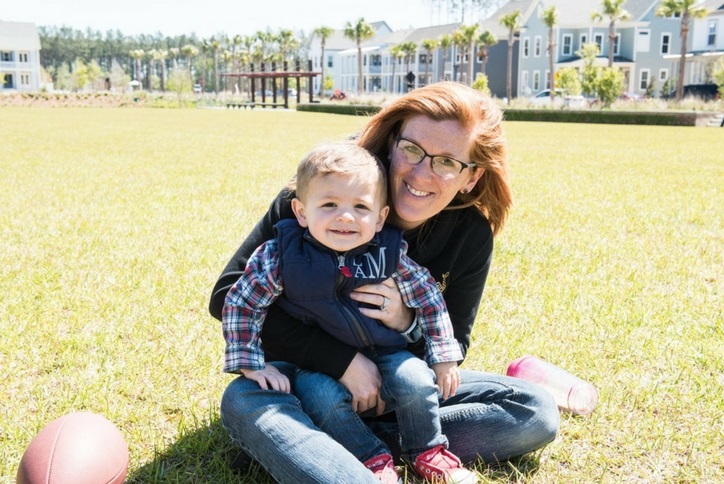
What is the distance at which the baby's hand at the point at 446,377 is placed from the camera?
2908 mm

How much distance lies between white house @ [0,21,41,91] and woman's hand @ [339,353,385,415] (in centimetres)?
10489

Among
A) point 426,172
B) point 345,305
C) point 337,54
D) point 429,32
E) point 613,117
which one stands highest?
point 429,32

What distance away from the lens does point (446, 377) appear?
2.91 m

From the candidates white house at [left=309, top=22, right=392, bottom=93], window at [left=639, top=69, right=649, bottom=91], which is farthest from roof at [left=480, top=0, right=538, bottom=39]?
white house at [left=309, top=22, right=392, bottom=93]

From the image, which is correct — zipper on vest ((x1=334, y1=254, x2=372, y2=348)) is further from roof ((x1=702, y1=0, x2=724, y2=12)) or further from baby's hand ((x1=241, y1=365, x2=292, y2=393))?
roof ((x1=702, y1=0, x2=724, y2=12))

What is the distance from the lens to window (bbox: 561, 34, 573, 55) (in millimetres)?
67000

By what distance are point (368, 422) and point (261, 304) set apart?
28.0 inches

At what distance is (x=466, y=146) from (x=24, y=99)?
5931 centimetres

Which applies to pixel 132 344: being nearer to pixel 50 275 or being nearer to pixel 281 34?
pixel 50 275

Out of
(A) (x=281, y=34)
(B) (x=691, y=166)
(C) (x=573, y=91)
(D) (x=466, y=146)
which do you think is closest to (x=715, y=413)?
(D) (x=466, y=146)

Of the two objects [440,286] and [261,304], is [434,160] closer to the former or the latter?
[440,286]

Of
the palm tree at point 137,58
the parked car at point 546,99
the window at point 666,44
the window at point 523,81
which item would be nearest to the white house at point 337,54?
the window at point 523,81

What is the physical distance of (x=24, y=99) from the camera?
2175 inches

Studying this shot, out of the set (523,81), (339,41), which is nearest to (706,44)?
(523,81)
